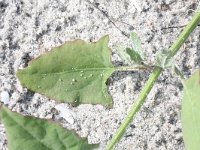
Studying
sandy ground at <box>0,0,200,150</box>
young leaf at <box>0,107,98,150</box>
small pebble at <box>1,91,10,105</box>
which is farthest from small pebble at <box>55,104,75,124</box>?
young leaf at <box>0,107,98,150</box>

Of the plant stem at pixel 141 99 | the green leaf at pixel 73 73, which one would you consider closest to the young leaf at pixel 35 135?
the plant stem at pixel 141 99

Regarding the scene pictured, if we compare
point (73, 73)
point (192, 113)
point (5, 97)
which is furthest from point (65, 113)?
point (192, 113)

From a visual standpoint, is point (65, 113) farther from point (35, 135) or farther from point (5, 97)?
point (35, 135)

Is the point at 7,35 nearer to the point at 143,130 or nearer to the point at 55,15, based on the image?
the point at 55,15

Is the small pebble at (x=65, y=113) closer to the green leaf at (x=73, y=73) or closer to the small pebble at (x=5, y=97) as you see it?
the small pebble at (x=5, y=97)

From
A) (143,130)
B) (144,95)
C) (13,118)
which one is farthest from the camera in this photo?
(143,130)

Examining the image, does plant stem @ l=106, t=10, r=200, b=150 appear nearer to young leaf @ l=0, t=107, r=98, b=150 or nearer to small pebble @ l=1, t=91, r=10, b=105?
young leaf @ l=0, t=107, r=98, b=150

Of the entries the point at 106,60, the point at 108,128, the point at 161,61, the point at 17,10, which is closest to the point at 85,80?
the point at 106,60
